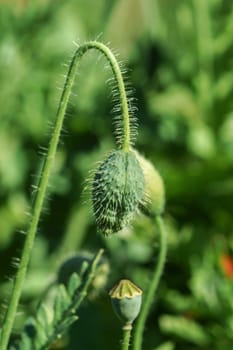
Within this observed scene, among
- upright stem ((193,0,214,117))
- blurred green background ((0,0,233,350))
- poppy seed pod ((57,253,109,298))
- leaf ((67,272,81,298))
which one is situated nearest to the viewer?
leaf ((67,272,81,298))

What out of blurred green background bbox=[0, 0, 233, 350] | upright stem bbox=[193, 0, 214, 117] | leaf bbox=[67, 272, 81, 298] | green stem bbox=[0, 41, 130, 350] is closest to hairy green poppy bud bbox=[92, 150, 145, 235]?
green stem bbox=[0, 41, 130, 350]

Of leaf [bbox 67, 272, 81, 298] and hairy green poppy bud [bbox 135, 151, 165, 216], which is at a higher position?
hairy green poppy bud [bbox 135, 151, 165, 216]

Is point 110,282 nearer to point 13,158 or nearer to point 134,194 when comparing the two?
point 13,158

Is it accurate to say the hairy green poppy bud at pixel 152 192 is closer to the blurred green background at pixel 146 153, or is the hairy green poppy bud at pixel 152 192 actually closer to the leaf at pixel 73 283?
the leaf at pixel 73 283

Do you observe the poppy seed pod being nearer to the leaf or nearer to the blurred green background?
the leaf

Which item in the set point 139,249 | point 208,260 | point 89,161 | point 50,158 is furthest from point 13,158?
point 50,158

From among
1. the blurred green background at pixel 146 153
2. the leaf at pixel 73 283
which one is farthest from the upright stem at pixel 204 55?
the leaf at pixel 73 283

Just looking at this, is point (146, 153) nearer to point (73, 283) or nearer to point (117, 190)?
point (73, 283)

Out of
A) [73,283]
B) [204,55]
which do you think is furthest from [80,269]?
[204,55]

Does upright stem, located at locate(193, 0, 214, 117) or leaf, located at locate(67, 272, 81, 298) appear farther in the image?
upright stem, located at locate(193, 0, 214, 117)
